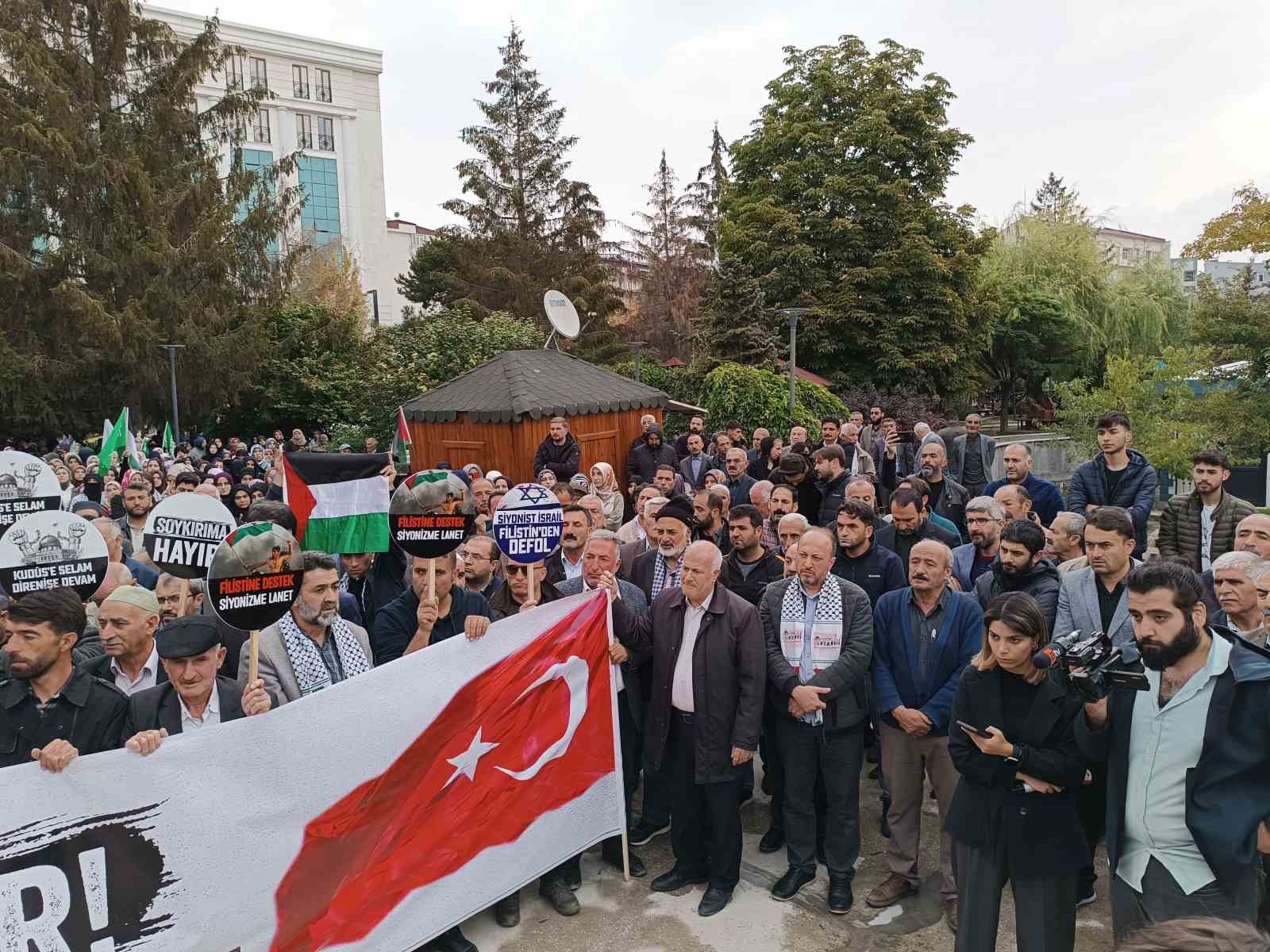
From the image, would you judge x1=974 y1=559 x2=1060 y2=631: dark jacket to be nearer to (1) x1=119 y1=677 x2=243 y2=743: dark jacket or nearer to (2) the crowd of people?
(2) the crowd of people

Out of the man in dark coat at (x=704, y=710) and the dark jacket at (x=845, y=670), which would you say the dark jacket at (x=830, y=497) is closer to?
the dark jacket at (x=845, y=670)

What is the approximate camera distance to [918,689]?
16.5 feet

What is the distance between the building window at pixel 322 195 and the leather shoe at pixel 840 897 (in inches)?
2519

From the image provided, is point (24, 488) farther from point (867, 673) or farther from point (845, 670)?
point (867, 673)

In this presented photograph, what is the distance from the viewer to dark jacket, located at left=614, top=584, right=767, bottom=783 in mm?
5016

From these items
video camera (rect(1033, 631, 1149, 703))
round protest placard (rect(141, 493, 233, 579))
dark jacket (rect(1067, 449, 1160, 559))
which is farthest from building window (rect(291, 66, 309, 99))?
video camera (rect(1033, 631, 1149, 703))

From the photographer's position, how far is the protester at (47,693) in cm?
373

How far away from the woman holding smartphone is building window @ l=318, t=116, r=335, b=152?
7001 cm

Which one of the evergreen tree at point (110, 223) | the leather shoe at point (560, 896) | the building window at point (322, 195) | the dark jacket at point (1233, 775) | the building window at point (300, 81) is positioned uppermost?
the building window at point (300, 81)

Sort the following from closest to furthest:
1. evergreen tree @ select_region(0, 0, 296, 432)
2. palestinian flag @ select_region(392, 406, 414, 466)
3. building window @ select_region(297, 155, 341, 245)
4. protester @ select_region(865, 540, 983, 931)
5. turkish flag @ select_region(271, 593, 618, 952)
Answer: turkish flag @ select_region(271, 593, 618, 952) < protester @ select_region(865, 540, 983, 931) < palestinian flag @ select_region(392, 406, 414, 466) < evergreen tree @ select_region(0, 0, 296, 432) < building window @ select_region(297, 155, 341, 245)

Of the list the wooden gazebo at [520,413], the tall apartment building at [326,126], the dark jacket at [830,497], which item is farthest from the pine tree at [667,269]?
the dark jacket at [830,497]

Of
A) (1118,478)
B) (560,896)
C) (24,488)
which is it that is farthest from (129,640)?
(1118,478)

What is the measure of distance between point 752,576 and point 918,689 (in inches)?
57.8

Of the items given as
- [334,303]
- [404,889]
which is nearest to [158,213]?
[334,303]
